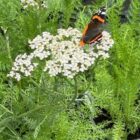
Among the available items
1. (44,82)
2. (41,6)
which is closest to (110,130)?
(44,82)

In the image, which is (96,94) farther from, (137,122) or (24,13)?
(24,13)

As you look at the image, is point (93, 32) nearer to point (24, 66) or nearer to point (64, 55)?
point (64, 55)

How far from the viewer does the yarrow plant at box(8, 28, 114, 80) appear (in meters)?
1.46

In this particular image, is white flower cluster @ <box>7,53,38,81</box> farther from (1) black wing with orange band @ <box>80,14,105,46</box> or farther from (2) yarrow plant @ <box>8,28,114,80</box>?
(1) black wing with orange band @ <box>80,14,105,46</box>

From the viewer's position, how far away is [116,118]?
2.09 metres

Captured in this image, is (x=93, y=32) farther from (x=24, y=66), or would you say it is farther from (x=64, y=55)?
(x=24, y=66)

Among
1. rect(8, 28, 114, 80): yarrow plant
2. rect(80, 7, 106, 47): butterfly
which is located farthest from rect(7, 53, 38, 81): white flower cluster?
rect(80, 7, 106, 47): butterfly

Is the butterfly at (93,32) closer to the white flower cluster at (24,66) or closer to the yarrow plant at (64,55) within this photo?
the yarrow plant at (64,55)

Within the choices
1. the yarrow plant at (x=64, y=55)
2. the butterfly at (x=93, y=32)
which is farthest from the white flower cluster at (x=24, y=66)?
the butterfly at (x=93, y=32)

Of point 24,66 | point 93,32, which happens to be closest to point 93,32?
point 93,32

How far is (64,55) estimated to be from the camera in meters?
1.49

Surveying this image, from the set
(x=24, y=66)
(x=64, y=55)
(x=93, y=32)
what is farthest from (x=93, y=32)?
(x=24, y=66)

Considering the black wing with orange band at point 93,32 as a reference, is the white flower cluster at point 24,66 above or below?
below

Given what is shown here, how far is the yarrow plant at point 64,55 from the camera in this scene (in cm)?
146
